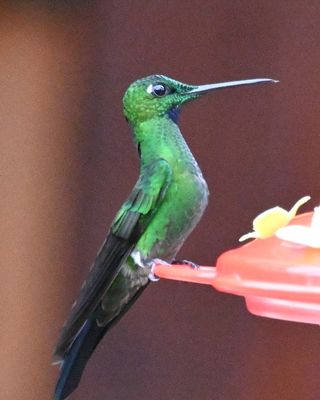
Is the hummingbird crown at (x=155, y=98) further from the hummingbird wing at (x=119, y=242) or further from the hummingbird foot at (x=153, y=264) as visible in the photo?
the hummingbird foot at (x=153, y=264)

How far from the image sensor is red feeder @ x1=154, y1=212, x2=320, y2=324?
827 mm

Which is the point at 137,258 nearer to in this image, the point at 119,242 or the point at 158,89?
the point at 119,242

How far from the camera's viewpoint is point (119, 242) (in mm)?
1053

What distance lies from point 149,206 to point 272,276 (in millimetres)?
299

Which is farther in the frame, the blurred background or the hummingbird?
the blurred background

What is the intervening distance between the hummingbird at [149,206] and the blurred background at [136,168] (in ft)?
Answer: 2.87

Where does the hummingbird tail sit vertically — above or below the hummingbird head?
below

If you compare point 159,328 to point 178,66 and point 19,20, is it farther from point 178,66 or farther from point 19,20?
point 19,20

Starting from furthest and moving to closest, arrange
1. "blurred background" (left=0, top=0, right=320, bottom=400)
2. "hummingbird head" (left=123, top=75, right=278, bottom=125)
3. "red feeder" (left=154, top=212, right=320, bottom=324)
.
Result: "blurred background" (left=0, top=0, right=320, bottom=400)
"hummingbird head" (left=123, top=75, right=278, bottom=125)
"red feeder" (left=154, top=212, right=320, bottom=324)

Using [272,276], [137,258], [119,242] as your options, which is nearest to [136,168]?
[137,258]

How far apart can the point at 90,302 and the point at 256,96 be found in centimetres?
119

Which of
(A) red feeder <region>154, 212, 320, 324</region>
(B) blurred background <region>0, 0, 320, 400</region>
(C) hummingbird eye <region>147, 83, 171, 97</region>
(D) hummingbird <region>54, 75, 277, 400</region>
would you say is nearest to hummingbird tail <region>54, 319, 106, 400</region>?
(D) hummingbird <region>54, 75, 277, 400</region>

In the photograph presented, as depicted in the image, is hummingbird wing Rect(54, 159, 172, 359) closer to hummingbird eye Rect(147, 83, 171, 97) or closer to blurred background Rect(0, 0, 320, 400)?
hummingbird eye Rect(147, 83, 171, 97)

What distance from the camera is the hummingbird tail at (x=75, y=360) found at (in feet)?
3.70
